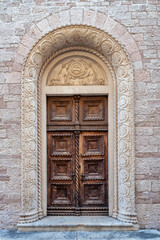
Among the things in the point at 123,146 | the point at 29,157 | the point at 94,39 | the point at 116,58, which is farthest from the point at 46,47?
the point at 123,146

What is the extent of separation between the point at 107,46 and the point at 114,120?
53.5 inches

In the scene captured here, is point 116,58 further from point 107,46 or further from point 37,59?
point 37,59

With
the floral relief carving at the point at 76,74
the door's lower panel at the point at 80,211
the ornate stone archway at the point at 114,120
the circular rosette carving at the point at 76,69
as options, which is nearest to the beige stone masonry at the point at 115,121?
the ornate stone archway at the point at 114,120

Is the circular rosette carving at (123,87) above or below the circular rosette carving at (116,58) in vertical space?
below

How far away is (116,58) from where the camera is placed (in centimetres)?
436

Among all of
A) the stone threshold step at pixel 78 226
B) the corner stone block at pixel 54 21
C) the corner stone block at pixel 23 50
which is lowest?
the stone threshold step at pixel 78 226

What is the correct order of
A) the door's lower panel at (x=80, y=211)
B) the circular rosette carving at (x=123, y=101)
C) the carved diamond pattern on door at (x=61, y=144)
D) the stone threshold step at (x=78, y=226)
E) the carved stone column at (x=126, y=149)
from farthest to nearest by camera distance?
the carved diamond pattern on door at (x=61, y=144) → the door's lower panel at (x=80, y=211) → the circular rosette carving at (x=123, y=101) → the carved stone column at (x=126, y=149) → the stone threshold step at (x=78, y=226)

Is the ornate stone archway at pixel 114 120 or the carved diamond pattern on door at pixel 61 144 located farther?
the carved diamond pattern on door at pixel 61 144

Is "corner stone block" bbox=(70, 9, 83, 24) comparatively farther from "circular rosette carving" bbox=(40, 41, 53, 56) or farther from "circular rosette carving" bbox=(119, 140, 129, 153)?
"circular rosette carving" bbox=(119, 140, 129, 153)

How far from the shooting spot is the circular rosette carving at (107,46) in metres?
4.31

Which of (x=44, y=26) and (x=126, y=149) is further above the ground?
(x=44, y=26)

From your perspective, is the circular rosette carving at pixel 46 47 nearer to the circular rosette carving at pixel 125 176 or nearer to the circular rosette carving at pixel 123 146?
the circular rosette carving at pixel 123 146

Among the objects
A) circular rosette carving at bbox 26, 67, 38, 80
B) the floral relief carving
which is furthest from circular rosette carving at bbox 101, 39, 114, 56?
circular rosette carving at bbox 26, 67, 38, 80

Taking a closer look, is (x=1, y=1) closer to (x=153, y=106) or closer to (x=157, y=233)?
(x=153, y=106)
